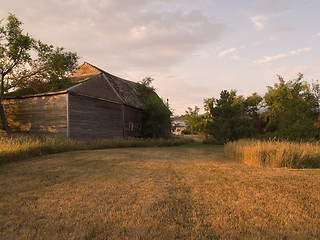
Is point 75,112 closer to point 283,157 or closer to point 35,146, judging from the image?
point 35,146

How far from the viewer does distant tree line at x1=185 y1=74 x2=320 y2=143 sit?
1314 cm

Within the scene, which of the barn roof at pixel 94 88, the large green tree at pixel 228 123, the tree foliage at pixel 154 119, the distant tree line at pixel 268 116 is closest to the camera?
the distant tree line at pixel 268 116

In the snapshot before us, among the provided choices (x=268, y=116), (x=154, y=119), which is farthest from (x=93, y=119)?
(x=268, y=116)

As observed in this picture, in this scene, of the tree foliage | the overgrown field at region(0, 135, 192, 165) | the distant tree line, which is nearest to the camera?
the overgrown field at region(0, 135, 192, 165)

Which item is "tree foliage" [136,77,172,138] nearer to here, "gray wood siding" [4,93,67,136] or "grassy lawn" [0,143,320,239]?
"gray wood siding" [4,93,67,136]

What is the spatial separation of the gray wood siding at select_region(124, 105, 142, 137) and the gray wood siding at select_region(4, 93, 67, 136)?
6.58 m

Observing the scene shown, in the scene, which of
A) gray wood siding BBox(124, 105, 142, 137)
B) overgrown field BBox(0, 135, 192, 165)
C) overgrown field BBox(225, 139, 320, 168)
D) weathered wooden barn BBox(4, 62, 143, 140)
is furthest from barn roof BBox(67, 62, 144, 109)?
overgrown field BBox(225, 139, 320, 168)

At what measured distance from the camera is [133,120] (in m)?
21.4

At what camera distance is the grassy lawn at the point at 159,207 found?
2.60 meters

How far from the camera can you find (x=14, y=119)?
53.4ft

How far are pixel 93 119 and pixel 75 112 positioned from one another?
69.5 inches

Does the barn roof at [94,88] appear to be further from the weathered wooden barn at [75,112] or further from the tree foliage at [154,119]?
the tree foliage at [154,119]

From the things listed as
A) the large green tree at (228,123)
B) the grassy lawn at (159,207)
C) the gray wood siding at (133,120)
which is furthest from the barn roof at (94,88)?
the grassy lawn at (159,207)

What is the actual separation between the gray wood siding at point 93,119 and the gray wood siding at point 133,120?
84cm
